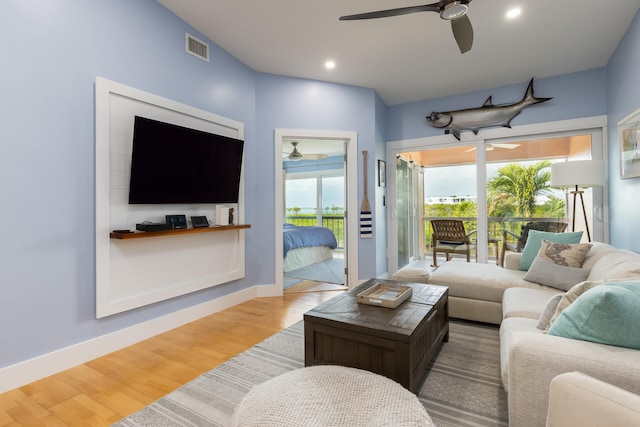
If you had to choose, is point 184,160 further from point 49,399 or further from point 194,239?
point 49,399

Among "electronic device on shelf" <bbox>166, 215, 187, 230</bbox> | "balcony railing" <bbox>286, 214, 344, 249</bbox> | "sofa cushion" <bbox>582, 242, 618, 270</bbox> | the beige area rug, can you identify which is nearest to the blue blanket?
"balcony railing" <bbox>286, 214, 344, 249</bbox>

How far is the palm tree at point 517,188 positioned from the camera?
409 cm

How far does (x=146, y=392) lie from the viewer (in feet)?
6.19

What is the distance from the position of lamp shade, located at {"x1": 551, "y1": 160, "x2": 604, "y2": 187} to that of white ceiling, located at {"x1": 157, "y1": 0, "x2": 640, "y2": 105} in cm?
122

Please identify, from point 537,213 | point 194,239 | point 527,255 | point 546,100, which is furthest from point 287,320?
point 546,100

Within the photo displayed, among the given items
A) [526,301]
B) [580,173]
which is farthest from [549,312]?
[580,173]

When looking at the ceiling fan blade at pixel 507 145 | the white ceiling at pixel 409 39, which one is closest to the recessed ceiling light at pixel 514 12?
the white ceiling at pixel 409 39

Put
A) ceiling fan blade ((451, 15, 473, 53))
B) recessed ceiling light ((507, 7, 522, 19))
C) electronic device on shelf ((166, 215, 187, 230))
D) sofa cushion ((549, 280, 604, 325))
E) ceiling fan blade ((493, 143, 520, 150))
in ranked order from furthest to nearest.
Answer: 1. ceiling fan blade ((493, 143, 520, 150))
2. electronic device on shelf ((166, 215, 187, 230))
3. recessed ceiling light ((507, 7, 522, 19))
4. ceiling fan blade ((451, 15, 473, 53))
5. sofa cushion ((549, 280, 604, 325))

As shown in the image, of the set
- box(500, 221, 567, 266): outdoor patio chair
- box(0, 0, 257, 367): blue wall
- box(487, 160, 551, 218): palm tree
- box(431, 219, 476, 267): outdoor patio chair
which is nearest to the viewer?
box(0, 0, 257, 367): blue wall

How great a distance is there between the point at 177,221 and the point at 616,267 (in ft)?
10.9

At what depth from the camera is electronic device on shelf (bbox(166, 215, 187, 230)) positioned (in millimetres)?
2812

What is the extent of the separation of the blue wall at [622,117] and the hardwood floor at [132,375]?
3314mm

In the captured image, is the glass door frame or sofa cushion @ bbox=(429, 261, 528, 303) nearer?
sofa cushion @ bbox=(429, 261, 528, 303)

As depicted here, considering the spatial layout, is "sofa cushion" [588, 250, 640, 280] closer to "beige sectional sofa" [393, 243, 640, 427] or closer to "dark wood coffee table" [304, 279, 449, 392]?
"beige sectional sofa" [393, 243, 640, 427]
